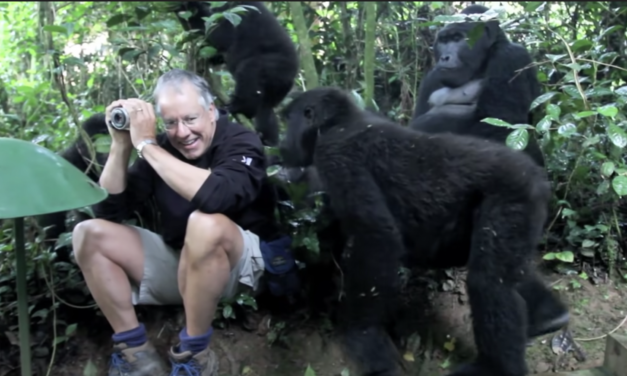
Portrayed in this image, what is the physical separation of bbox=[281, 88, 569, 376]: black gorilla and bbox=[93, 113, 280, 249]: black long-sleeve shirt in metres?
0.32

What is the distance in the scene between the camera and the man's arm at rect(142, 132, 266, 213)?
8.52 ft

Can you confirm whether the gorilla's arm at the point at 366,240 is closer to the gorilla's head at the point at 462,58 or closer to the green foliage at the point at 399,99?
the green foliage at the point at 399,99

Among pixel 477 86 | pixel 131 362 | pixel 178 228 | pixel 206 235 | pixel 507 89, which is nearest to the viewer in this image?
pixel 206 235

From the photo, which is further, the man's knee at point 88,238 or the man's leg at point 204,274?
the man's knee at point 88,238

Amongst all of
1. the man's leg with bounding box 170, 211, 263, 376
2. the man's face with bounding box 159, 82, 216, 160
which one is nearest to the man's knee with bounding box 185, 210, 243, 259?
the man's leg with bounding box 170, 211, 263, 376

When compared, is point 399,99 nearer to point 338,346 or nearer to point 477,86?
point 477,86

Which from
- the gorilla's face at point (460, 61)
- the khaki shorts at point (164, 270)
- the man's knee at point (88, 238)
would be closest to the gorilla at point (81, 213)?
the khaki shorts at point (164, 270)

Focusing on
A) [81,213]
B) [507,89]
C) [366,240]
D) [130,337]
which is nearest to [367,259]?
[366,240]

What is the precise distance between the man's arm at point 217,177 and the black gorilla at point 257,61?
1.69m

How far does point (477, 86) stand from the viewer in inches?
171

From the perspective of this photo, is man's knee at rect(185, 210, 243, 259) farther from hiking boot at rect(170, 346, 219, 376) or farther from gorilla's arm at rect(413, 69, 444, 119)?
gorilla's arm at rect(413, 69, 444, 119)

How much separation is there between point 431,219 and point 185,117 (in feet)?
3.88

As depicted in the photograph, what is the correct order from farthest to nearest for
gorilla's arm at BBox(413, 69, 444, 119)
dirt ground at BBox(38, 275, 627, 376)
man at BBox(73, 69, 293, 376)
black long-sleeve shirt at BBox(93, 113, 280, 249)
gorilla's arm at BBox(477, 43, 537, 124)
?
gorilla's arm at BBox(413, 69, 444, 119)
gorilla's arm at BBox(477, 43, 537, 124)
dirt ground at BBox(38, 275, 627, 376)
black long-sleeve shirt at BBox(93, 113, 280, 249)
man at BBox(73, 69, 293, 376)

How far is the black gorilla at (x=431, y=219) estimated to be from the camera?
8.23 feet
